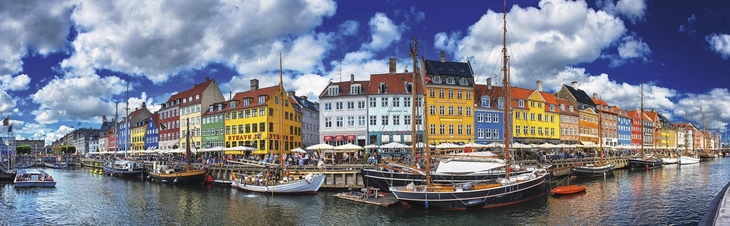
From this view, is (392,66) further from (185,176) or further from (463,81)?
(185,176)

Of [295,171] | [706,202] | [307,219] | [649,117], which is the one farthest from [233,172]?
[649,117]

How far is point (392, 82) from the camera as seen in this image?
65000 mm

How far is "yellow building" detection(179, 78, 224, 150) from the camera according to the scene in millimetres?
84750

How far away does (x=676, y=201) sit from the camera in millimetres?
34375

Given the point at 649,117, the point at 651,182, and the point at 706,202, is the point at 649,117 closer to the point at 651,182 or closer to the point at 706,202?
the point at 651,182

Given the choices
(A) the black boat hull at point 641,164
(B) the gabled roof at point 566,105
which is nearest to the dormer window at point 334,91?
(B) the gabled roof at point 566,105

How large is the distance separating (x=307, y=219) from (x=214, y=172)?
27805 mm

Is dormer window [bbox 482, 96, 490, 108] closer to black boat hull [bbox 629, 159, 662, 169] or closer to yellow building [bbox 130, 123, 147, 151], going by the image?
black boat hull [bbox 629, 159, 662, 169]

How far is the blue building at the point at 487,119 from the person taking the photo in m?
68.3

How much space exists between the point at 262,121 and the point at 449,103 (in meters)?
27.4

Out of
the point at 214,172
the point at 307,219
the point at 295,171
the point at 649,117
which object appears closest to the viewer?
the point at 307,219

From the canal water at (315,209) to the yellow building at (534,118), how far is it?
97.0ft

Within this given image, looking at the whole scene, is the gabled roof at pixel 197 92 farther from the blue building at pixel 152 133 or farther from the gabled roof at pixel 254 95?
the blue building at pixel 152 133

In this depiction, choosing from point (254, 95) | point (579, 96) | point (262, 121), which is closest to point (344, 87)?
point (262, 121)
